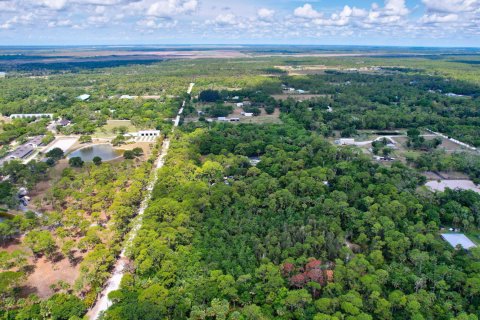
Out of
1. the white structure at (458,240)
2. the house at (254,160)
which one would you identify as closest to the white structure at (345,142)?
the house at (254,160)

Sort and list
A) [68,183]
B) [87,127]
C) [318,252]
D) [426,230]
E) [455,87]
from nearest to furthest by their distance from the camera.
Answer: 1. [318,252]
2. [426,230]
3. [68,183]
4. [87,127]
5. [455,87]

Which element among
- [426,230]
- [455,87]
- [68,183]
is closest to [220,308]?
[426,230]

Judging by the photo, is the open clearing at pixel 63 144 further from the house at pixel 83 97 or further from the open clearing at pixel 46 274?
the house at pixel 83 97

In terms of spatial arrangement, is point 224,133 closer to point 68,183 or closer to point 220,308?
point 68,183

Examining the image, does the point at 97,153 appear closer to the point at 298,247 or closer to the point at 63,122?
the point at 63,122

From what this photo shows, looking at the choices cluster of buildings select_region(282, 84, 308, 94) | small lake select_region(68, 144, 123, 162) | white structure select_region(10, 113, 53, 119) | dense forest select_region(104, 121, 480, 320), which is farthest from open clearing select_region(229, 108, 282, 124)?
white structure select_region(10, 113, 53, 119)
